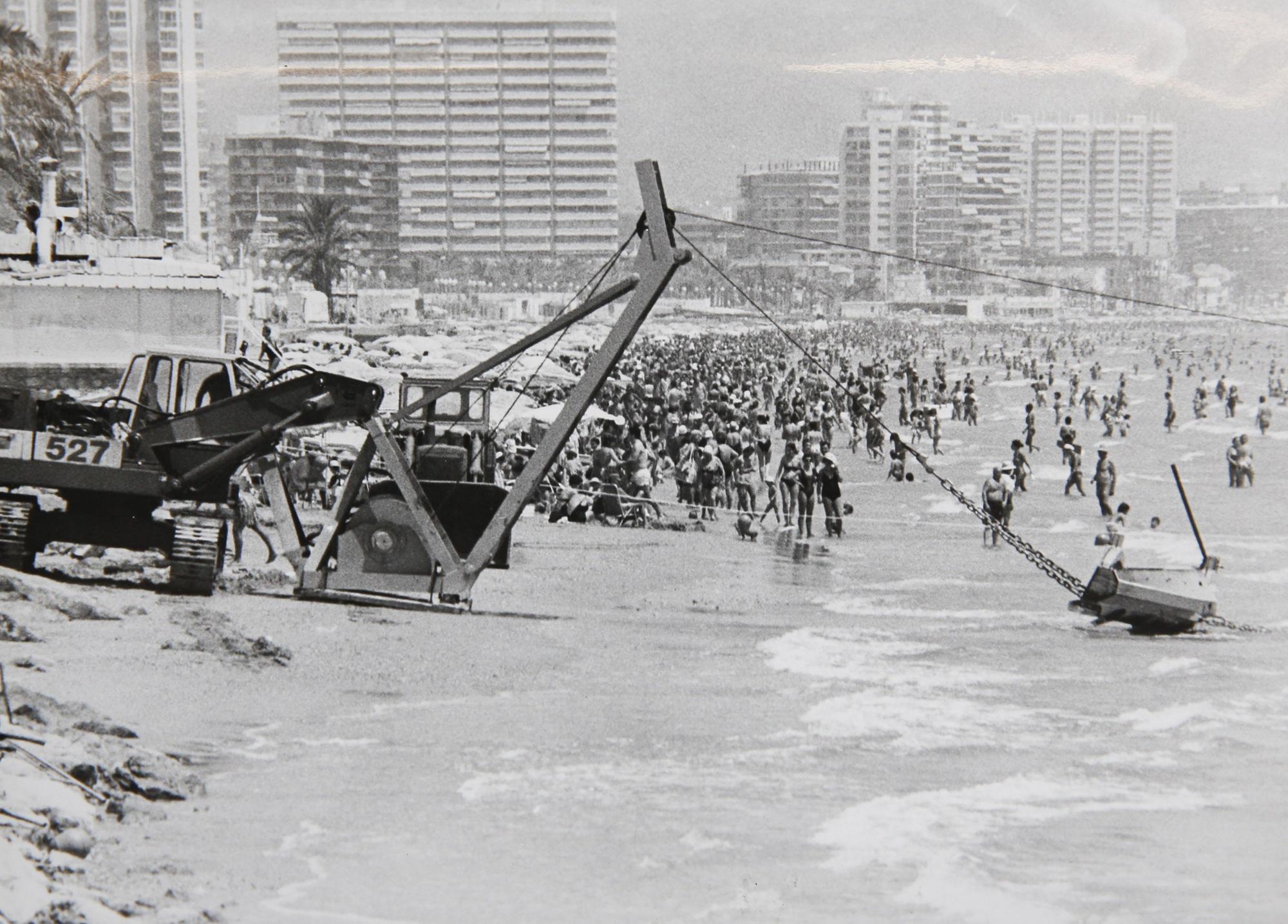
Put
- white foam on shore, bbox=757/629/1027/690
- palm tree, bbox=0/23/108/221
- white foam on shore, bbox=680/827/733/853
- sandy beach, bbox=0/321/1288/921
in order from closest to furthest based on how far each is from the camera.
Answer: sandy beach, bbox=0/321/1288/921 < white foam on shore, bbox=680/827/733/853 < white foam on shore, bbox=757/629/1027/690 < palm tree, bbox=0/23/108/221

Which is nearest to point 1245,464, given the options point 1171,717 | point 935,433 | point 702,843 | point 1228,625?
point 1228,625

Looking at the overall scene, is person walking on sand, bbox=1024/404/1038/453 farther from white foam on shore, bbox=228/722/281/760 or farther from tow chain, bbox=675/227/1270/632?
white foam on shore, bbox=228/722/281/760

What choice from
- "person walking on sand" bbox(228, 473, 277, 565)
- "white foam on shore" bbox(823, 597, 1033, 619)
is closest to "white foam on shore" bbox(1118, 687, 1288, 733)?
"white foam on shore" bbox(823, 597, 1033, 619)

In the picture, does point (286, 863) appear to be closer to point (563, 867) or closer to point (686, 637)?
point (563, 867)

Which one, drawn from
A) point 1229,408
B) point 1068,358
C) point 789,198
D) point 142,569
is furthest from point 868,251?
point 1068,358

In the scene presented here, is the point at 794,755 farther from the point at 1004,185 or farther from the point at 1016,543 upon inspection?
the point at 1004,185

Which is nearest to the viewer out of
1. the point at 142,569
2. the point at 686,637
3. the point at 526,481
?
the point at 526,481

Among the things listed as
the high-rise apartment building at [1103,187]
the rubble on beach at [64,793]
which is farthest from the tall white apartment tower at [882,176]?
the rubble on beach at [64,793]
